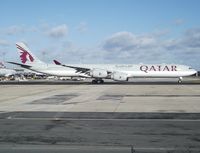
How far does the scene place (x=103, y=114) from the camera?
1644 cm

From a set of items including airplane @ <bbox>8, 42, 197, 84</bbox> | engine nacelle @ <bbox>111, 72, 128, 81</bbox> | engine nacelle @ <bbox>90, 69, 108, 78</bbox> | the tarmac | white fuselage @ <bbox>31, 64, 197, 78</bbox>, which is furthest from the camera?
white fuselage @ <bbox>31, 64, 197, 78</bbox>

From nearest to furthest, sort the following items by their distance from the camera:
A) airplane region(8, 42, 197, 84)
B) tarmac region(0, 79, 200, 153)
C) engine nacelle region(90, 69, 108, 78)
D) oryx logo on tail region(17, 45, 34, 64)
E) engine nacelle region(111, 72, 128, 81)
→ tarmac region(0, 79, 200, 153), engine nacelle region(111, 72, 128, 81), engine nacelle region(90, 69, 108, 78), airplane region(8, 42, 197, 84), oryx logo on tail region(17, 45, 34, 64)

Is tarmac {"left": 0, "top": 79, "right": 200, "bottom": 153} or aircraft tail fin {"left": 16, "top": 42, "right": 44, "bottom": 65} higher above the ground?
aircraft tail fin {"left": 16, "top": 42, "right": 44, "bottom": 65}

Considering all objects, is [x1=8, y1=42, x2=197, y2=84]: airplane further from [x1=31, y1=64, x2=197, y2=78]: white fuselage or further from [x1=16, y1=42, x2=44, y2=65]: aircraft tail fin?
[x1=16, y1=42, x2=44, y2=65]: aircraft tail fin

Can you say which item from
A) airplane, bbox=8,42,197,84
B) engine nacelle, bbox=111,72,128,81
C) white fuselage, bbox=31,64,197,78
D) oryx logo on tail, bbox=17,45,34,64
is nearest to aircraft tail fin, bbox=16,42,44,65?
oryx logo on tail, bbox=17,45,34,64

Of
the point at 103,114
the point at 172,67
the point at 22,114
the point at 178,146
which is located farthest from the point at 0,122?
the point at 172,67

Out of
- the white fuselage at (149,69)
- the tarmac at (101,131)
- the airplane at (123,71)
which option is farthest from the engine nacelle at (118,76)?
the tarmac at (101,131)

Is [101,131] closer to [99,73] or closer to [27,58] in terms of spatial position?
[99,73]

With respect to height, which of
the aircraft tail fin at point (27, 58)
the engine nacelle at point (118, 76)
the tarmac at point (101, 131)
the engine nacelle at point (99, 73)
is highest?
the aircraft tail fin at point (27, 58)

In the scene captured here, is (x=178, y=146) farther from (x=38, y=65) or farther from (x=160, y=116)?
(x=38, y=65)

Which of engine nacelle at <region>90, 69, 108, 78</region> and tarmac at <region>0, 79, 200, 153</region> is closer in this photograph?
tarmac at <region>0, 79, 200, 153</region>

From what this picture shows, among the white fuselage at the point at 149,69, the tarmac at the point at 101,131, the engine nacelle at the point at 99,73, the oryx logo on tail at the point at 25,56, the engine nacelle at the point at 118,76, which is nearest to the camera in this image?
the tarmac at the point at 101,131

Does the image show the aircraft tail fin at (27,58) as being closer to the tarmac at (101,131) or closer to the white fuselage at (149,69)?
the white fuselage at (149,69)

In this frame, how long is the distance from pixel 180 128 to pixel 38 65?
54324 millimetres
